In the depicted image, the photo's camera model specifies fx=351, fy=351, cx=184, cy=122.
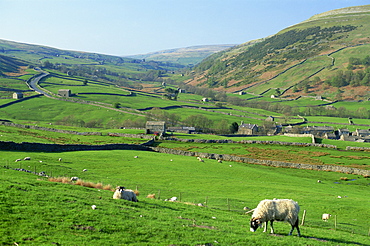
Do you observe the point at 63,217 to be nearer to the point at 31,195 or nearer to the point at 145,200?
the point at 31,195

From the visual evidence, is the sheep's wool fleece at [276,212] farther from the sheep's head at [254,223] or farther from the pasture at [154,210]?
the pasture at [154,210]

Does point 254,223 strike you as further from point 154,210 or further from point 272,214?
point 154,210

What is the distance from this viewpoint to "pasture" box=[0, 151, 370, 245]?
642 inches

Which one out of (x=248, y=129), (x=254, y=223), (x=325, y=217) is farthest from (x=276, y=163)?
(x=248, y=129)

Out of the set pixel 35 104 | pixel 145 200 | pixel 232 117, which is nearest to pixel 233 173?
pixel 145 200

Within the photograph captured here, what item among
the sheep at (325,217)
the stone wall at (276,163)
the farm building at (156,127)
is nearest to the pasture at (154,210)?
the sheep at (325,217)

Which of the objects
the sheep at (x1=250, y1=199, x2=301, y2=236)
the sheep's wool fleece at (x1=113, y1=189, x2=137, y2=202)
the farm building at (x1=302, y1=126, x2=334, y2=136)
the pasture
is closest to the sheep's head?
the sheep at (x1=250, y1=199, x2=301, y2=236)

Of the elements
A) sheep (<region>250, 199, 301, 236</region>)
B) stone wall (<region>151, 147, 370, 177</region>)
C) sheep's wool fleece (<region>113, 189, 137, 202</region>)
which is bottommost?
stone wall (<region>151, 147, 370, 177</region>)

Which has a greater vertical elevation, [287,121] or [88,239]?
[88,239]

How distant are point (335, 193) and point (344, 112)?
15520cm

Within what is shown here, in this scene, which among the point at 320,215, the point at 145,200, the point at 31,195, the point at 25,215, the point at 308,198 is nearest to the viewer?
the point at 25,215

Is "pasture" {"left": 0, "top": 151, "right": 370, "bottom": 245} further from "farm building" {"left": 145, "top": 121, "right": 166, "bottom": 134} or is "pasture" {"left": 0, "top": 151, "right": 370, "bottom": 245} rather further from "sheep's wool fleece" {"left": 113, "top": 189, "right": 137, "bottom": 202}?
"farm building" {"left": 145, "top": 121, "right": 166, "bottom": 134}

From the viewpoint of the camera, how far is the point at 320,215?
1196 inches

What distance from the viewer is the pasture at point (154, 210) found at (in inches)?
642
